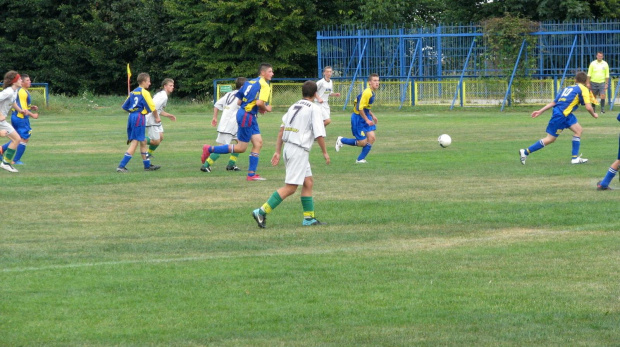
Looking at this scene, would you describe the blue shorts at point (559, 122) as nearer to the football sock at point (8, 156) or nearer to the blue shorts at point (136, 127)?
the blue shorts at point (136, 127)

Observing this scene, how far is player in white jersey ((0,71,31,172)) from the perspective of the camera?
58.1 feet

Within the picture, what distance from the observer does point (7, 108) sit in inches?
728

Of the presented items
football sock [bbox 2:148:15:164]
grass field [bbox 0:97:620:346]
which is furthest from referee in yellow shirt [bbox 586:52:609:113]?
football sock [bbox 2:148:15:164]

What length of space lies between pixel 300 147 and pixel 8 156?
8.97 m

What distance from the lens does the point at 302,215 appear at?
11898 millimetres

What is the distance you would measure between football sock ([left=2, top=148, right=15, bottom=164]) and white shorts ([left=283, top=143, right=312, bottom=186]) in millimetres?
8725

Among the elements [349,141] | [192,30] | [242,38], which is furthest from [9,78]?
[192,30]

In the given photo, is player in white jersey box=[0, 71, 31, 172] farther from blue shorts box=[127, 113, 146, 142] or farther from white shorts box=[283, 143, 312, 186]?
white shorts box=[283, 143, 312, 186]

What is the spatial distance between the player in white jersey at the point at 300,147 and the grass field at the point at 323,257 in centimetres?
31

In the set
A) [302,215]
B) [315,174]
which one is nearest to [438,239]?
[302,215]

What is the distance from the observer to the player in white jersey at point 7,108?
58.1ft

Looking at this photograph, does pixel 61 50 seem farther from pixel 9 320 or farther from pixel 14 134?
pixel 9 320

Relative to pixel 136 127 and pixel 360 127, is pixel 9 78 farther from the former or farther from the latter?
pixel 360 127

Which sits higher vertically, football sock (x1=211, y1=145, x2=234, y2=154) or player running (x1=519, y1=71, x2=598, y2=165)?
player running (x1=519, y1=71, x2=598, y2=165)
